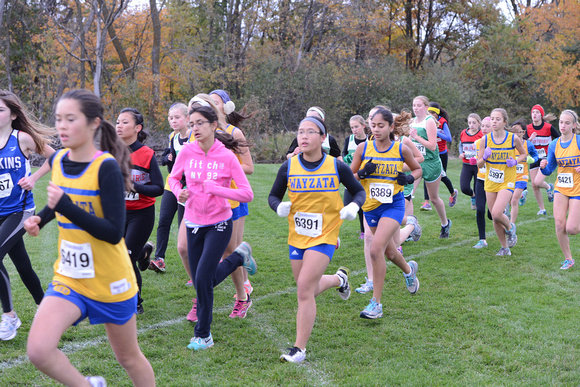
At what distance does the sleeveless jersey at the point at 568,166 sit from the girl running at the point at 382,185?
8.62ft

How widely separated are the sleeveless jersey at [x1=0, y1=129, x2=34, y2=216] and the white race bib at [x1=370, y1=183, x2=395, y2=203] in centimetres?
337

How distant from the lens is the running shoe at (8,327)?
4.89m

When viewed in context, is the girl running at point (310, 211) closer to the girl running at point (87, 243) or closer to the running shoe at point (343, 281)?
the running shoe at point (343, 281)

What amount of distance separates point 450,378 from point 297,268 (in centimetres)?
148

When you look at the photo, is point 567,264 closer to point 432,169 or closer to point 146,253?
point 432,169

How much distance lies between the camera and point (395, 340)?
5.12 metres

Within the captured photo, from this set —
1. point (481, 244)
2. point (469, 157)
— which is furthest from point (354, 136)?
point (469, 157)

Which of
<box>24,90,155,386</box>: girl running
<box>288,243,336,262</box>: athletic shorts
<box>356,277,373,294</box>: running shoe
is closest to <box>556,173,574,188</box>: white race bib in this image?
<box>356,277,373,294</box>: running shoe

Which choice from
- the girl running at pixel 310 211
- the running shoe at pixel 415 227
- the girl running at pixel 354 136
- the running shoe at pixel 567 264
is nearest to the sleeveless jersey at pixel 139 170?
the girl running at pixel 310 211

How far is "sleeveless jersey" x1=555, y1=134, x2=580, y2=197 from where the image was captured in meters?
7.30

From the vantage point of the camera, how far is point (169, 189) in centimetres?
654

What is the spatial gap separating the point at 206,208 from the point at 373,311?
209 centimetres

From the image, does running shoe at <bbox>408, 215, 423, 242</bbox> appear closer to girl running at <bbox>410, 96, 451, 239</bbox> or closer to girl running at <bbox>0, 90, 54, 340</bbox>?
girl running at <bbox>410, 96, 451, 239</bbox>

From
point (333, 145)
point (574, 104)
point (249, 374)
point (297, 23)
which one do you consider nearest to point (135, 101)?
point (297, 23)
